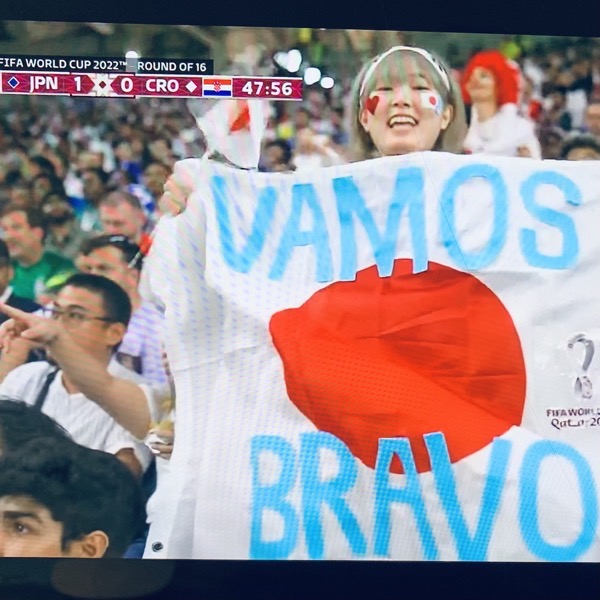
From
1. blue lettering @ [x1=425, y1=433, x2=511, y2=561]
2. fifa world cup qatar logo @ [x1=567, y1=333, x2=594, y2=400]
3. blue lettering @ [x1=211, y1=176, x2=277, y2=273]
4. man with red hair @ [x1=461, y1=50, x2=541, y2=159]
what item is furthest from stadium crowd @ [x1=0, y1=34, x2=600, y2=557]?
fifa world cup qatar logo @ [x1=567, y1=333, x2=594, y2=400]

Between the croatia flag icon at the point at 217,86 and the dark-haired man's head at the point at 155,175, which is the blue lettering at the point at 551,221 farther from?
the dark-haired man's head at the point at 155,175

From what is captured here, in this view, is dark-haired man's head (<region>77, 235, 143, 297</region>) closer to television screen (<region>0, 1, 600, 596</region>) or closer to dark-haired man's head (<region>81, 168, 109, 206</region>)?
television screen (<region>0, 1, 600, 596</region>)

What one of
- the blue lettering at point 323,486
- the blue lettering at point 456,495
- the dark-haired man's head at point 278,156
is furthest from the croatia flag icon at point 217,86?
the blue lettering at point 456,495

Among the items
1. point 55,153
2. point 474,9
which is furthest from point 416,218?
point 55,153

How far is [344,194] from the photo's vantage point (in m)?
2.96

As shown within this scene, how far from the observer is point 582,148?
2969mm

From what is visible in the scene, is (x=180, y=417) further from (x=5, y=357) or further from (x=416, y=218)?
(x=416, y=218)

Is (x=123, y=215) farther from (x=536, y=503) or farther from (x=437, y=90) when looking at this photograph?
(x=536, y=503)

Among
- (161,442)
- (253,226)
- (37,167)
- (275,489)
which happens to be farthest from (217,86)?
(275,489)

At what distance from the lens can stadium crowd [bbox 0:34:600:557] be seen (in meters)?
2.92

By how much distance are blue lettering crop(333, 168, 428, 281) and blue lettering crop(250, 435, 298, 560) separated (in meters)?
0.53

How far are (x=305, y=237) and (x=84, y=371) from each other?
2.54ft

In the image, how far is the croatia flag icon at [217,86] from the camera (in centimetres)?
293

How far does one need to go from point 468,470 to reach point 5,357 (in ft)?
4.63
